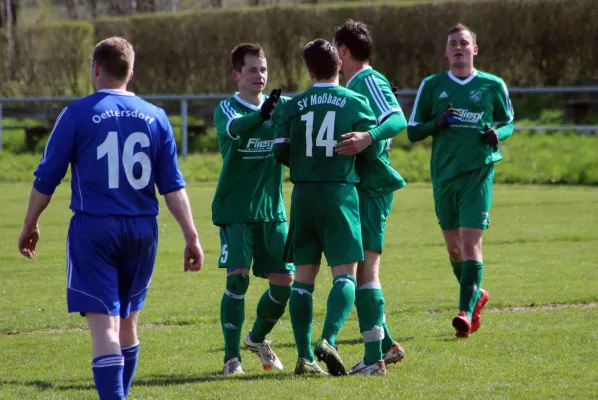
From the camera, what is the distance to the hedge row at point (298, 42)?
86.1 feet

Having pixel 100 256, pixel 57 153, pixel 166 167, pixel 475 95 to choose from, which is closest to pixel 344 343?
pixel 475 95

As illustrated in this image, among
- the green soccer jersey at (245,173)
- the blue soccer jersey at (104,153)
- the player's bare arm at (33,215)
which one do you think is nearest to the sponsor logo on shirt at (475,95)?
the green soccer jersey at (245,173)

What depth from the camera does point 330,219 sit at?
6.20 meters

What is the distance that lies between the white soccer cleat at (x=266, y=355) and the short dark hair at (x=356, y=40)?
6.71 feet

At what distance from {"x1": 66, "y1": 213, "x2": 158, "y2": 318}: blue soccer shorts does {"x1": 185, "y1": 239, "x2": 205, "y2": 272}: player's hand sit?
0.71 ft

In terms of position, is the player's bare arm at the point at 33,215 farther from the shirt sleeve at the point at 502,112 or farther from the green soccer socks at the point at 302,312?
the shirt sleeve at the point at 502,112

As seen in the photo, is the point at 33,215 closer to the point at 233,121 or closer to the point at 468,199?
the point at 233,121

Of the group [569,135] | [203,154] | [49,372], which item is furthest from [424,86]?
[203,154]

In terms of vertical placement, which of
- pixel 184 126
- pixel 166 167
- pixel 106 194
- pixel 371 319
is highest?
pixel 166 167

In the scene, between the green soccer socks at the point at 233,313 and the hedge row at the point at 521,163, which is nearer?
the green soccer socks at the point at 233,313

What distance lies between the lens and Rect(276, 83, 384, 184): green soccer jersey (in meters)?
6.18

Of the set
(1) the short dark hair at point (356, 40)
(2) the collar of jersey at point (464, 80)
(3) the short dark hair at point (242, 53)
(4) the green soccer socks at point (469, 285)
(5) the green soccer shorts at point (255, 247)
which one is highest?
(1) the short dark hair at point (356, 40)

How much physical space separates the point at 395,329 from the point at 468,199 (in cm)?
120

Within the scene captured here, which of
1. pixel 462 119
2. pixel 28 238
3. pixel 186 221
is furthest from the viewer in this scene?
pixel 462 119
